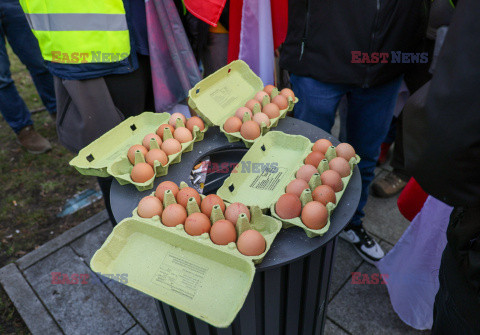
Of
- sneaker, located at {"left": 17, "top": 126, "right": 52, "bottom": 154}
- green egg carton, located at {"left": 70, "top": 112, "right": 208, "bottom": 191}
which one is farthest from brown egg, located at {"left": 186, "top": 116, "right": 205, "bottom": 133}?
sneaker, located at {"left": 17, "top": 126, "right": 52, "bottom": 154}

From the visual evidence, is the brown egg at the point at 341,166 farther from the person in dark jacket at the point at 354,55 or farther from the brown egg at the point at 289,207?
the person in dark jacket at the point at 354,55

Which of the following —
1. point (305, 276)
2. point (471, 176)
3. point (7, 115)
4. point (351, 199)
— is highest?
point (471, 176)

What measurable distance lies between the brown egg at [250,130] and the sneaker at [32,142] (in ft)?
11.3

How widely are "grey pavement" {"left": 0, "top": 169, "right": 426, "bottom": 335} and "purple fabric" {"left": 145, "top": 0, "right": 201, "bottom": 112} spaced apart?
1516 mm

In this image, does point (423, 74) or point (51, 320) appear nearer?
point (51, 320)

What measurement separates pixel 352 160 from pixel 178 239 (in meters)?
0.88

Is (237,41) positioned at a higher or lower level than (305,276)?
higher

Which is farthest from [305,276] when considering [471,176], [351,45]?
[351,45]

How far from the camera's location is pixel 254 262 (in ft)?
3.99

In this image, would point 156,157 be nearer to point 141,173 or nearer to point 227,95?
point 141,173

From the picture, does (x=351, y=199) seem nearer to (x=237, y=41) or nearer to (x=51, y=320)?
(x=237, y=41)

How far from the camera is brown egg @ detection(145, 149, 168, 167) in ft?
5.27

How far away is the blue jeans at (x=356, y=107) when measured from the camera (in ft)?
7.37

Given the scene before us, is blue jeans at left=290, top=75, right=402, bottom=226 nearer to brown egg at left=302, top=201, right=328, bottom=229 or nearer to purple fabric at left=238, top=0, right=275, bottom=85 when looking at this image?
purple fabric at left=238, top=0, right=275, bottom=85
